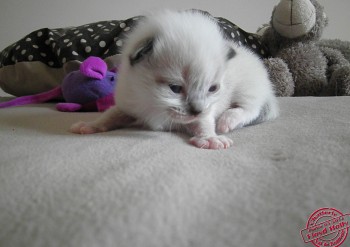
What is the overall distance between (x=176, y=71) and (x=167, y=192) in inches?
16.0

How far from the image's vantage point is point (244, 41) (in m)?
1.74

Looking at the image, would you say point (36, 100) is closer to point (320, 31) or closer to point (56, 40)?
point (56, 40)

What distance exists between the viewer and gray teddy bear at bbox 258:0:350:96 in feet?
5.12

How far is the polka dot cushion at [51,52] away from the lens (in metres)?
1.61

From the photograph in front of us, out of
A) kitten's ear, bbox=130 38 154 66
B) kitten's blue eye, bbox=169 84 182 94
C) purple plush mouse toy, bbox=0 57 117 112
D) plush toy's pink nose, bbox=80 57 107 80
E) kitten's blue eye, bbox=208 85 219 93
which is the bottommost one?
purple plush mouse toy, bbox=0 57 117 112

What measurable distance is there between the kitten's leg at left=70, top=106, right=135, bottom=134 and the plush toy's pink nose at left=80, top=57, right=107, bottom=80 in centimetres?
36

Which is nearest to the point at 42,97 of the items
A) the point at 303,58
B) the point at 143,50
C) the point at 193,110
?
the point at 143,50

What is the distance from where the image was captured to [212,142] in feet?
2.29

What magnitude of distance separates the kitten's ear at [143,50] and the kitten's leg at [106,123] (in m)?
0.23

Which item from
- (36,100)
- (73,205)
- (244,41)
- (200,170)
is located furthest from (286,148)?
(36,100)

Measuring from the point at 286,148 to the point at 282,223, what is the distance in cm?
27

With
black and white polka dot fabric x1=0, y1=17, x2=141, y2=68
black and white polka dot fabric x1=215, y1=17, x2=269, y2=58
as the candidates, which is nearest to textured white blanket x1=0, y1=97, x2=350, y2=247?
black and white polka dot fabric x1=0, y1=17, x2=141, y2=68

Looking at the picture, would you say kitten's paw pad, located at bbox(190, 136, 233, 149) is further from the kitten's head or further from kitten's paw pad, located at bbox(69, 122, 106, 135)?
kitten's paw pad, located at bbox(69, 122, 106, 135)

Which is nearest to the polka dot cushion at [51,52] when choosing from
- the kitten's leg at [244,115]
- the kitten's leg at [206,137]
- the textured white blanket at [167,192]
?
the kitten's leg at [244,115]
